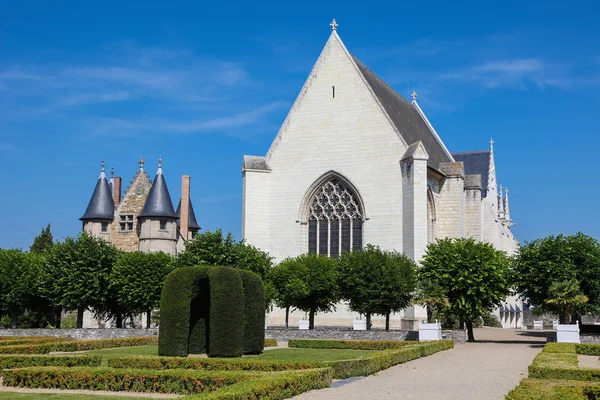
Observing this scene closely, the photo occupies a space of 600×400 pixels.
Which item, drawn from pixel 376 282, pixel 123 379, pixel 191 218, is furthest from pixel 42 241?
pixel 123 379

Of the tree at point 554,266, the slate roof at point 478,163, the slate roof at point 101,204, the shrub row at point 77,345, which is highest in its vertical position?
the slate roof at point 478,163

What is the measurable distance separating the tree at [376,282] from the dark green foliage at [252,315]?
40.3ft

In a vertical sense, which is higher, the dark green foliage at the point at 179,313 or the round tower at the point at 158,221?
the round tower at the point at 158,221

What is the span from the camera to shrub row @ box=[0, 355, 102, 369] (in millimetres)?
20109

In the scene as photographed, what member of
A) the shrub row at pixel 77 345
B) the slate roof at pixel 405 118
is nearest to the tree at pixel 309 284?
the shrub row at pixel 77 345

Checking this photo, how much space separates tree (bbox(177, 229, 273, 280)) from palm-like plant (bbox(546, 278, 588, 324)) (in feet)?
47.7

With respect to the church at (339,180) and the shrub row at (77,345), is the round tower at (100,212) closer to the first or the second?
the church at (339,180)

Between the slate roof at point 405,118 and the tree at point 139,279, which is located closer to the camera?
the tree at point 139,279

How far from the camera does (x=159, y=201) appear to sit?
179 feet

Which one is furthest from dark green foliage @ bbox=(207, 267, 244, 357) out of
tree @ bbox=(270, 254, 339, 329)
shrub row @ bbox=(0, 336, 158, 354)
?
tree @ bbox=(270, 254, 339, 329)

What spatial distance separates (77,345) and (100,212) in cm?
2826

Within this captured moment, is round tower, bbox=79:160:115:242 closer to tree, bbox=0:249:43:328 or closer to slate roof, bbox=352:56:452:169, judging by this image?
tree, bbox=0:249:43:328

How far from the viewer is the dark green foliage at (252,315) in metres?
24.6

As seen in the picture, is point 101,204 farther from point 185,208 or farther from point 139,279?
point 139,279
